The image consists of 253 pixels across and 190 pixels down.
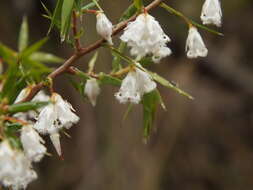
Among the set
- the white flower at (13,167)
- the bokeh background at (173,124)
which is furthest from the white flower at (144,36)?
the bokeh background at (173,124)

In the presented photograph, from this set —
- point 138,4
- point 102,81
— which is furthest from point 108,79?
point 138,4

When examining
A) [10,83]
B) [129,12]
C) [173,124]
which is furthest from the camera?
[173,124]

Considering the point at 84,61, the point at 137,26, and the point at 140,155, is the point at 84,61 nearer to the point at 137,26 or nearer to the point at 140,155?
the point at 140,155

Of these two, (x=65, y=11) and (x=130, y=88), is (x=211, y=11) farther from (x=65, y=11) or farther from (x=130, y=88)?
(x=65, y=11)

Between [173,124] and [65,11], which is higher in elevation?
[65,11]

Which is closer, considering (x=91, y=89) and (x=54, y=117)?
(x=54, y=117)

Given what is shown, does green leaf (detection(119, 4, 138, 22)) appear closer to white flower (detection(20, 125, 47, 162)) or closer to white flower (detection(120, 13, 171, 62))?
white flower (detection(120, 13, 171, 62))

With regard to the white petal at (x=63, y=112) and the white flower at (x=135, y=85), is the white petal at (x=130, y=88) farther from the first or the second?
the white petal at (x=63, y=112)
